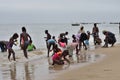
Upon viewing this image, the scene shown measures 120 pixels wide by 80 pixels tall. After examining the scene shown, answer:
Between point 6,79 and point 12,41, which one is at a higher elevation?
point 12,41

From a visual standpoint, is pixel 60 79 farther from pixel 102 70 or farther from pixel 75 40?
pixel 75 40

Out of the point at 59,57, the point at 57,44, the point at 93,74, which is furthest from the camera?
the point at 57,44

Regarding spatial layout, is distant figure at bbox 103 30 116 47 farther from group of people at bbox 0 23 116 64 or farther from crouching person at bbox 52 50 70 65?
crouching person at bbox 52 50 70 65

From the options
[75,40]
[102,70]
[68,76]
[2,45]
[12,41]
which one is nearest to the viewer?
[68,76]

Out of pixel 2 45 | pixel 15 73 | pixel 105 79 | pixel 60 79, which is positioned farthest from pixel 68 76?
pixel 2 45

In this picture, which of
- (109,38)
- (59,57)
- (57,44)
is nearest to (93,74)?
(59,57)

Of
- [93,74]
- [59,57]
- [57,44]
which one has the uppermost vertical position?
[57,44]

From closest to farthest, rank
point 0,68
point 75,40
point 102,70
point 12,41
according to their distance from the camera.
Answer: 1. point 102,70
2. point 0,68
3. point 12,41
4. point 75,40

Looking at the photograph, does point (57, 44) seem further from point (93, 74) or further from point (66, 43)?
point (93, 74)

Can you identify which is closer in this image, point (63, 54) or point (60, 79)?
point (60, 79)

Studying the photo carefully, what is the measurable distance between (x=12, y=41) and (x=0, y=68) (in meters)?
2.07

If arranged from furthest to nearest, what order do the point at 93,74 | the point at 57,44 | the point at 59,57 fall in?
the point at 57,44
the point at 59,57
the point at 93,74

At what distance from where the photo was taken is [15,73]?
42.3 ft

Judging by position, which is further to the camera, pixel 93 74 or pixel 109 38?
pixel 109 38
